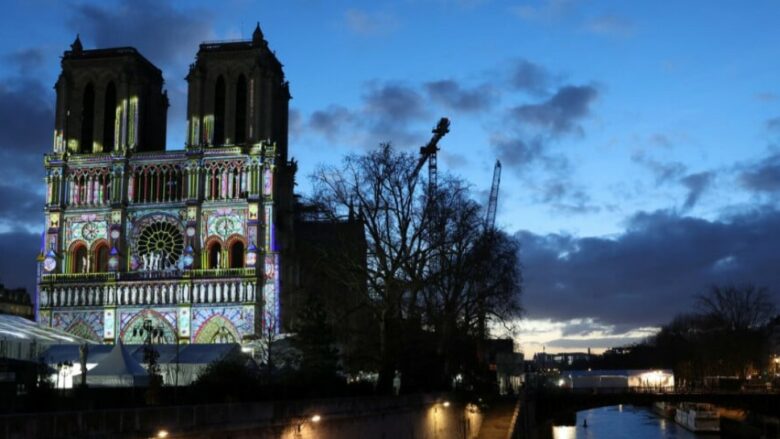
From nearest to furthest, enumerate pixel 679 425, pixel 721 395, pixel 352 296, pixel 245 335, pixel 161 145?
pixel 352 296
pixel 721 395
pixel 245 335
pixel 161 145
pixel 679 425

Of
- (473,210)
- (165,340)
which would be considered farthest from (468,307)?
(165,340)

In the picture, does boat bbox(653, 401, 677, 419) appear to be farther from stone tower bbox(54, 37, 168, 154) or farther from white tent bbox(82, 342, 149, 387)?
white tent bbox(82, 342, 149, 387)

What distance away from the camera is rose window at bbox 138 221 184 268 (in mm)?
89375

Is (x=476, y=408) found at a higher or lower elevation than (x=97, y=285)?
lower

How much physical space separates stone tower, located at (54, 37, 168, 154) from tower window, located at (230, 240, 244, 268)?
13.6m

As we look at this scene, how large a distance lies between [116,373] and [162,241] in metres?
46.4

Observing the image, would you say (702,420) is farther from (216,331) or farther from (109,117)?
(109,117)

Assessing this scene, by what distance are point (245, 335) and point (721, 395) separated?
39.8 metres

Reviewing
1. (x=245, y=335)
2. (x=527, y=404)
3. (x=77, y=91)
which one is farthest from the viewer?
(x=77, y=91)

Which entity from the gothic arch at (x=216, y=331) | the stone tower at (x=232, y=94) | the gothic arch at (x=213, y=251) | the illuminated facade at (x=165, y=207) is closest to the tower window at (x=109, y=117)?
the illuminated facade at (x=165, y=207)

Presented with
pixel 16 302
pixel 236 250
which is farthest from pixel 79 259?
pixel 16 302

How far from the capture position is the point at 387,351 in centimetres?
5078

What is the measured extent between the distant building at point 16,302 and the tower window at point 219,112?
7884 centimetres

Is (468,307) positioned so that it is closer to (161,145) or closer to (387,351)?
(387,351)
